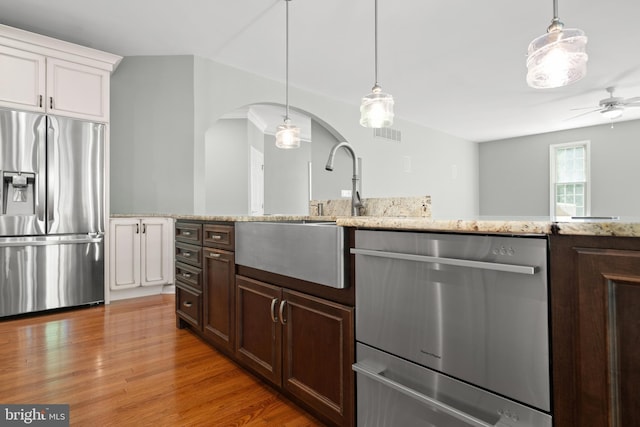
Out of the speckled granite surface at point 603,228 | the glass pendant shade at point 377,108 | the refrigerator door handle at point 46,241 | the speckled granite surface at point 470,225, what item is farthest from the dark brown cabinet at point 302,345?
the refrigerator door handle at point 46,241

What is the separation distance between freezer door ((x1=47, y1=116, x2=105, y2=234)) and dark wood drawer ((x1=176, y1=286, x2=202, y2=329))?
4.64ft

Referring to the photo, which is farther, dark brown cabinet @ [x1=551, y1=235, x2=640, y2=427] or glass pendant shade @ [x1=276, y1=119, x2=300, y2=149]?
glass pendant shade @ [x1=276, y1=119, x2=300, y2=149]

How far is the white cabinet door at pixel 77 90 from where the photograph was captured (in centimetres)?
315

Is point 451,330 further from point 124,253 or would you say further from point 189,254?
point 124,253

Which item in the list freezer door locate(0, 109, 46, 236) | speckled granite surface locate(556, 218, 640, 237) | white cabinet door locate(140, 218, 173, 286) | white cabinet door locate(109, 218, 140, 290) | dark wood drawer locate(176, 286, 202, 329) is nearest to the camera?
speckled granite surface locate(556, 218, 640, 237)

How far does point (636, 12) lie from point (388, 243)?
12.5 ft

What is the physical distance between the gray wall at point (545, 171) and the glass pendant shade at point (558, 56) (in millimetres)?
6918

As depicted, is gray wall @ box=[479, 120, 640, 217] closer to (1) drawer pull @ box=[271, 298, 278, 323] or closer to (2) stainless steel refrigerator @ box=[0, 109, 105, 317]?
(1) drawer pull @ box=[271, 298, 278, 323]

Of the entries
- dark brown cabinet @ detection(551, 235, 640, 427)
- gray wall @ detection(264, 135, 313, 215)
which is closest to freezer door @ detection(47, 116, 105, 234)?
dark brown cabinet @ detection(551, 235, 640, 427)

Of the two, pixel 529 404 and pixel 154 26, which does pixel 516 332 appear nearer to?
pixel 529 404

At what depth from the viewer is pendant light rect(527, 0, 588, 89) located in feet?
5.10

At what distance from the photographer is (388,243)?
117cm

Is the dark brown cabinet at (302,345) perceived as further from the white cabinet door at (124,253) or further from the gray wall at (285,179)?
the gray wall at (285,179)

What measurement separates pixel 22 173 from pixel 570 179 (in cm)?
922
